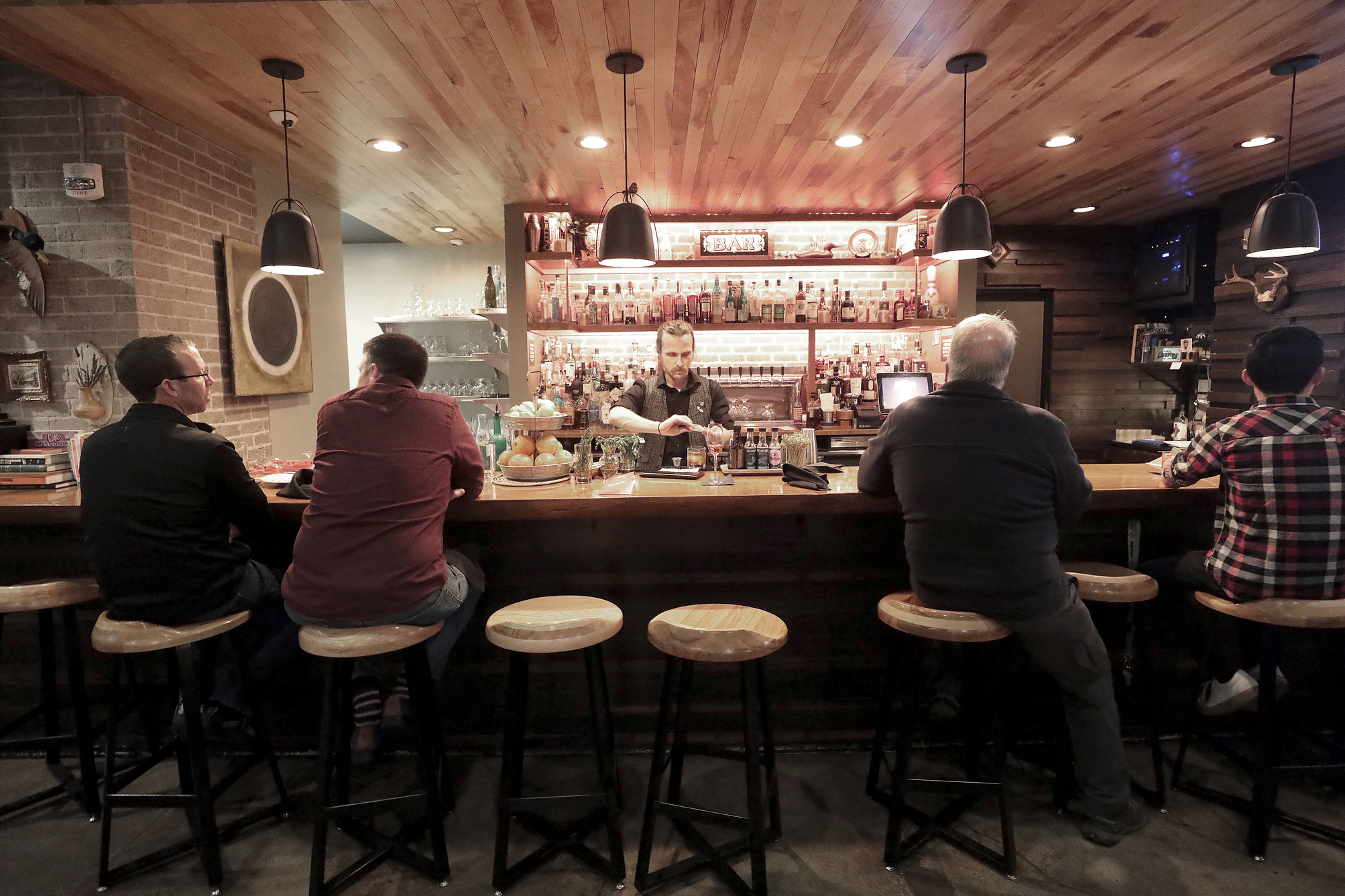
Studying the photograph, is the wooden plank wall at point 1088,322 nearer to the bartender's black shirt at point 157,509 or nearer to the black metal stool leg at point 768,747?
the black metal stool leg at point 768,747

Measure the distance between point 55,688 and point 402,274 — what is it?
654 cm

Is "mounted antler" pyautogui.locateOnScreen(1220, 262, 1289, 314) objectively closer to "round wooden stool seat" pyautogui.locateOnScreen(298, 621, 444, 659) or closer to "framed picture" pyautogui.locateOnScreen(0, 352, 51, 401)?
"round wooden stool seat" pyautogui.locateOnScreen(298, 621, 444, 659)

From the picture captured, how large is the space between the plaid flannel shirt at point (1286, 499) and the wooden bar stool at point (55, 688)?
3.91m

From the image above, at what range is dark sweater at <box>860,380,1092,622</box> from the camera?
198 cm

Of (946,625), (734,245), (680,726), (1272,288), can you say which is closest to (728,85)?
(734,245)

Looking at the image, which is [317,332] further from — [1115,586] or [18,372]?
[1115,586]

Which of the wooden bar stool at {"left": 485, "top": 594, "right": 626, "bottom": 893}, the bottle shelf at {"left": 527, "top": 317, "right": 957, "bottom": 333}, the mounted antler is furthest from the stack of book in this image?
the mounted antler

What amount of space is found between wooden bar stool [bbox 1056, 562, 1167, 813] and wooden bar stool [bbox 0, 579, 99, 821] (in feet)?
11.3

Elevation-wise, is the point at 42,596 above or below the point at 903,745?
above

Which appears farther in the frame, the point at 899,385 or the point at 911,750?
the point at 899,385

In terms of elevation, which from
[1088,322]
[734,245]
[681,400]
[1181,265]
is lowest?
[681,400]

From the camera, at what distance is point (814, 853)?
2.21 m

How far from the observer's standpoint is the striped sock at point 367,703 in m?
2.30

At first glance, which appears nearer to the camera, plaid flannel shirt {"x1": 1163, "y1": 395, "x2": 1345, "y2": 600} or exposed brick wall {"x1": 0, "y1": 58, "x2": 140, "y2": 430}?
plaid flannel shirt {"x1": 1163, "y1": 395, "x2": 1345, "y2": 600}
